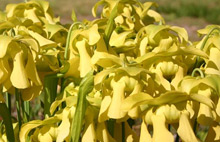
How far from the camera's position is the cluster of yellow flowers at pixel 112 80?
0.98 m

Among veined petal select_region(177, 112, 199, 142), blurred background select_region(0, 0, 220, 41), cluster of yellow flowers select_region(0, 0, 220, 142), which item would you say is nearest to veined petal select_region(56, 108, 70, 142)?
cluster of yellow flowers select_region(0, 0, 220, 142)

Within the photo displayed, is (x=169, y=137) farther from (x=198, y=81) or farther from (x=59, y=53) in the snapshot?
(x=59, y=53)

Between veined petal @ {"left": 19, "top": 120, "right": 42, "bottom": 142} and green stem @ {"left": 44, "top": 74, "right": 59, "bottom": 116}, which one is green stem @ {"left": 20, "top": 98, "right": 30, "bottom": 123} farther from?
veined petal @ {"left": 19, "top": 120, "right": 42, "bottom": 142}

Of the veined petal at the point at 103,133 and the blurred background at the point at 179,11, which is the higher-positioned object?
the veined petal at the point at 103,133

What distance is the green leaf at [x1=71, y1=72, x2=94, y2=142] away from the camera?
1007mm

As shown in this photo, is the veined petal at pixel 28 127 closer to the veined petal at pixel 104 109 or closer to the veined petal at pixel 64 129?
the veined petal at pixel 64 129

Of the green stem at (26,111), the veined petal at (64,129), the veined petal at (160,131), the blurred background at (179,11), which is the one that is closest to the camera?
the veined petal at (160,131)

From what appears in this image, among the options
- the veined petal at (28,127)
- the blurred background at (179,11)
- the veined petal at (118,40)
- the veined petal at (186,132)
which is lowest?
the blurred background at (179,11)

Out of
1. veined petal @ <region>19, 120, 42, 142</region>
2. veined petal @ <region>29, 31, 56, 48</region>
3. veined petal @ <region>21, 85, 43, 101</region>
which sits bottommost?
veined petal @ <region>19, 120, 42, 142</region>

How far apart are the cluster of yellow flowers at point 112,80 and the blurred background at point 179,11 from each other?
22.1 ft

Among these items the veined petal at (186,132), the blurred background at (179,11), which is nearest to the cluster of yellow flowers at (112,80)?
the veined petal at (186,132)

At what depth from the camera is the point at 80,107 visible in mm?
1005

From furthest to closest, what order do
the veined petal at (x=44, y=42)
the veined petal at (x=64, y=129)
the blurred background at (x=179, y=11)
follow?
the blurred background at (x=179, y=11), the veined petal at (x=44, y=42), the veined petal at (x=64, y=129)

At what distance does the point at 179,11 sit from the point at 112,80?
9160mm
